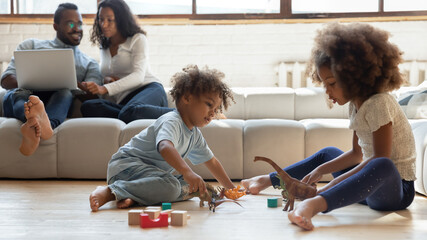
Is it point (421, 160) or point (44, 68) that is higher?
point (44, 68)

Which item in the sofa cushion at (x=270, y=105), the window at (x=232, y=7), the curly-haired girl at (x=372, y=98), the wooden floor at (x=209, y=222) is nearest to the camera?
the wooden floor at (x=209, y=222)

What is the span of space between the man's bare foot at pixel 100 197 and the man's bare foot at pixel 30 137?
800mm

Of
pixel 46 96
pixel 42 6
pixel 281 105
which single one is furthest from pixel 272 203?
pixel 42 6

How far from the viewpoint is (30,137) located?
2814 mm

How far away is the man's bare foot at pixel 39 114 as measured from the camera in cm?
273

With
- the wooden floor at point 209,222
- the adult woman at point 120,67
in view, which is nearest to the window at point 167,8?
the adult woman at point 120,67

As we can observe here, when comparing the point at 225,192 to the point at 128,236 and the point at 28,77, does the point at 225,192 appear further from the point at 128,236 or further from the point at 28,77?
the point at 28,77

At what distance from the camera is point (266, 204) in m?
2.20

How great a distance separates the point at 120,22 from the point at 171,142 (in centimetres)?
155

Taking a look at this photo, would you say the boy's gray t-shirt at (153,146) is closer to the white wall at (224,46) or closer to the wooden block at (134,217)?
the wooden block at (134,217)

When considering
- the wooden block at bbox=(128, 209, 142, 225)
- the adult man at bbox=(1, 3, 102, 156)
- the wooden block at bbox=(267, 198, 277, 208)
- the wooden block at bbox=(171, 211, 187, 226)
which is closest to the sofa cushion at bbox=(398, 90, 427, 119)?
the wooden block at bbox=(267, 198, 277, 208)

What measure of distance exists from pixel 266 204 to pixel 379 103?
0.58m

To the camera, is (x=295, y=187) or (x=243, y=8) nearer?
(x=295, y=187)

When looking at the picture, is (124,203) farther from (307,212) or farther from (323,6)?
(323,6)
